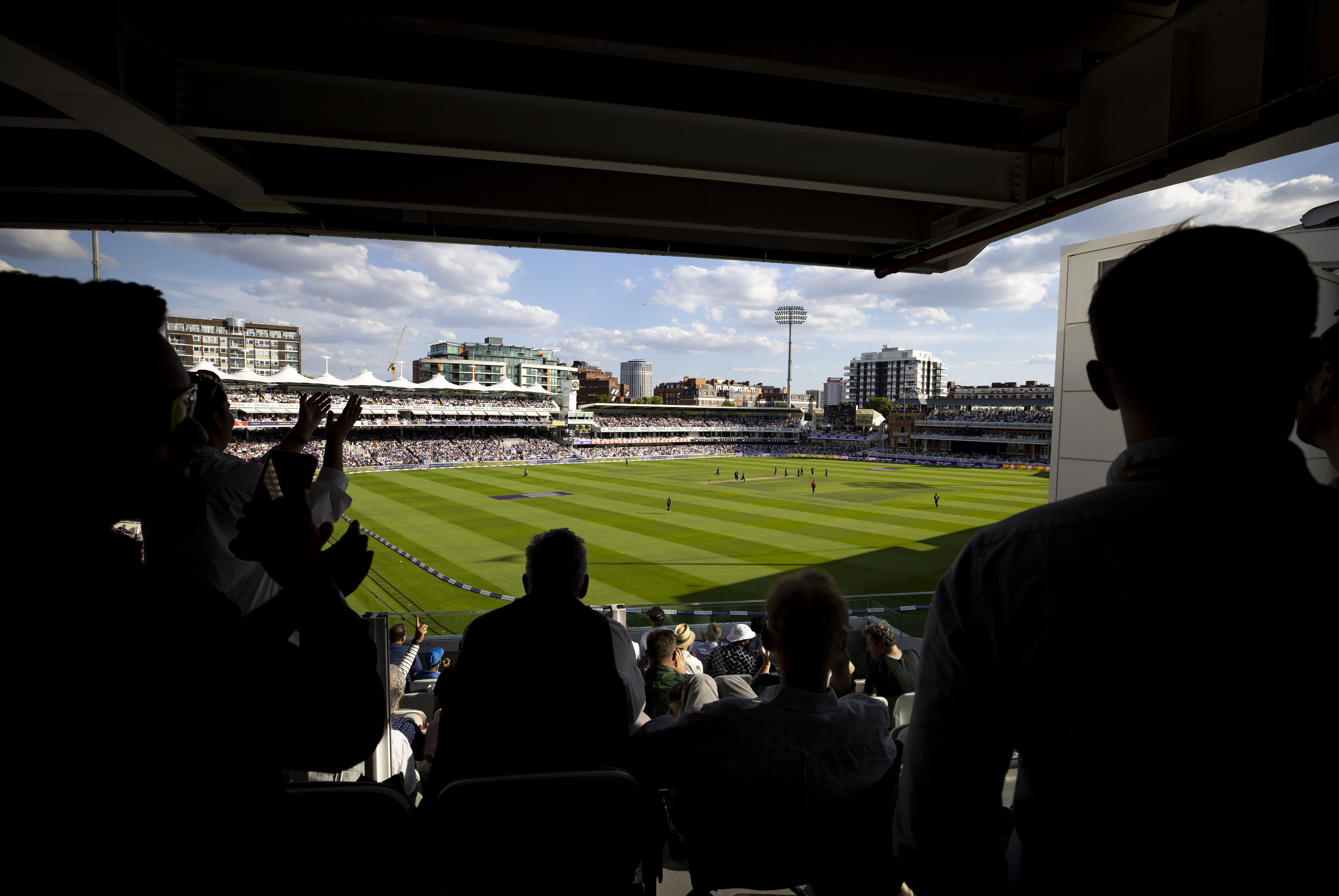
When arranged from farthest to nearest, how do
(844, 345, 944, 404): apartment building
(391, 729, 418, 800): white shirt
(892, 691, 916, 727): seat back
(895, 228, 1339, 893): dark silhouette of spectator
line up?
(844, 345, 944, 404): apartment building
(892, 691, 916, 727): seat back
(391, 729, 418, 800): white shirt
(895, 228, 1339, 893): dark silhouette of spectator

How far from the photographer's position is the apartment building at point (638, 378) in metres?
194

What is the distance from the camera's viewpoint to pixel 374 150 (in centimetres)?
411

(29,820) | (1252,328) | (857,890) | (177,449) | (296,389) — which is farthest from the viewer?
(296,389)

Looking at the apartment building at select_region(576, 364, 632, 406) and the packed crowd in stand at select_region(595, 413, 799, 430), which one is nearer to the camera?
the packed crowd in stand at select_region(595, 413, 799, 430)

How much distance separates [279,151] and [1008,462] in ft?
222

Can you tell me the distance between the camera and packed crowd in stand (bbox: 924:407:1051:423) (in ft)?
214

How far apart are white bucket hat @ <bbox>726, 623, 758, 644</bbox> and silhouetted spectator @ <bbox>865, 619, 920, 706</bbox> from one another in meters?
3.28

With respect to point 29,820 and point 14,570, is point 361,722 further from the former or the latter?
point 14,570

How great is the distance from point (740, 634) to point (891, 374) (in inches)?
6807

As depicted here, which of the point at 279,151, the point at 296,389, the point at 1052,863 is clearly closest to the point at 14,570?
the point at 1052,863

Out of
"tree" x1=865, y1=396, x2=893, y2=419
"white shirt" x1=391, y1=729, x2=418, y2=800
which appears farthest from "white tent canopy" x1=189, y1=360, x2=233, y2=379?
"tree" x1=865, y1=396, x2=893, y2=419

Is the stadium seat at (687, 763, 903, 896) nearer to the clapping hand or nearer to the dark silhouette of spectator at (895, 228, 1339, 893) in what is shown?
the dark silhouette of spectator at (895, 228, 1339, 893)

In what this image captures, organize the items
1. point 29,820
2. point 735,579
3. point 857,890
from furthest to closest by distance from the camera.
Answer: point 735,579, point 857,890, point 29,820

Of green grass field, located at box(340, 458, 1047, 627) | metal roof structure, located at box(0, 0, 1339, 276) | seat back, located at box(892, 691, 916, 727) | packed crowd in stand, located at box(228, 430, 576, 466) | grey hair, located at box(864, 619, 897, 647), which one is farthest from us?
packed crowd in stand, located at box(228, 430, 576, 466)
